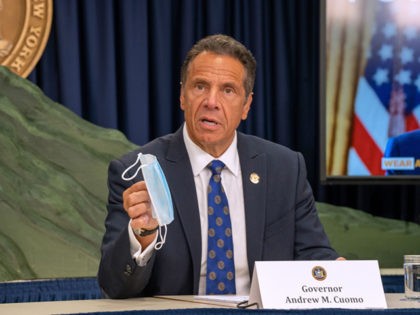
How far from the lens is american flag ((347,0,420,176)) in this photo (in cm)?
448

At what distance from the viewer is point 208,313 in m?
1.80

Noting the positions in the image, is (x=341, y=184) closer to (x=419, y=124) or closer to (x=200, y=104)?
(x=419, y=124)

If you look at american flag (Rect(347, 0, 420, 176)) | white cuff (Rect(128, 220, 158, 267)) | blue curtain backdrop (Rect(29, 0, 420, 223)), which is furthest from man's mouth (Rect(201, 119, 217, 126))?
american flag (Rect(347, 0, 420, 176))

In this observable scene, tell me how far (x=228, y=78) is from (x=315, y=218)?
496 millimetres

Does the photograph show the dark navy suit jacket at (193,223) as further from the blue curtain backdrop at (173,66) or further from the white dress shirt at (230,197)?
the blue curtain backdrop at (173,66)

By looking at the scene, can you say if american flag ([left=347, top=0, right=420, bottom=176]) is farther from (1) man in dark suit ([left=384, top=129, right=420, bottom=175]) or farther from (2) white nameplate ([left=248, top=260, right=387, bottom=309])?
(2) white nameplate ([left=248, top=260, right=387, bottom=309])

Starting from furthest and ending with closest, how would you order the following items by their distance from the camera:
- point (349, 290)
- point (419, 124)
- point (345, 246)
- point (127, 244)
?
point (345, 246)
point (419, 124)
point (127, 244)
point (349, 290)

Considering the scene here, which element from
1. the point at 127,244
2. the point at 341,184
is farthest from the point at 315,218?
the point at 341,184

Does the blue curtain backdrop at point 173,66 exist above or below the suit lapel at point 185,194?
above

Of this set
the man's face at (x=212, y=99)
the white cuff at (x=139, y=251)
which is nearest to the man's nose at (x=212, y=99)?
the man's face at (x=212, y=99)

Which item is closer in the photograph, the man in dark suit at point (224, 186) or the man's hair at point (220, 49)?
the man in dark suit at point (224, 186)

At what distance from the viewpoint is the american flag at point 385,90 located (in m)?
4.48

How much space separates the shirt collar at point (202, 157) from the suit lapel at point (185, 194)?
2cm

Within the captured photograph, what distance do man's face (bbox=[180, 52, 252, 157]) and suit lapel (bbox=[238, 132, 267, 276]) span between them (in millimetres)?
83
